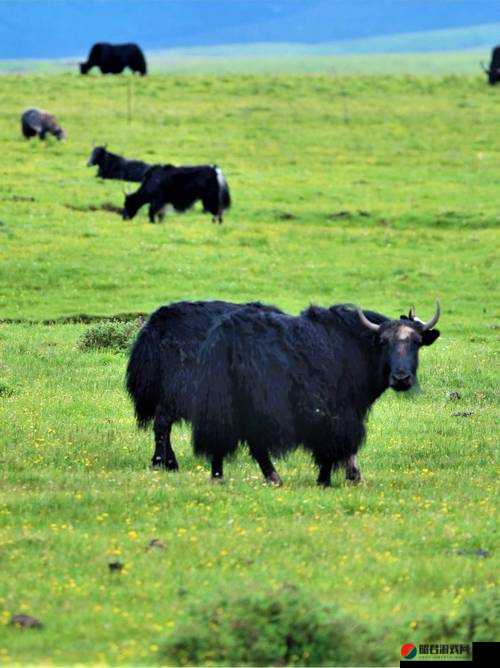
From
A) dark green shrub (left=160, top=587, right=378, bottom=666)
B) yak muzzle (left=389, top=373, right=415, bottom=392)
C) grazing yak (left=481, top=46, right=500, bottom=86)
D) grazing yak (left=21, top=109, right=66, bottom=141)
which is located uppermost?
grazing yak (left=481, top=46, right=500, bottom=86)

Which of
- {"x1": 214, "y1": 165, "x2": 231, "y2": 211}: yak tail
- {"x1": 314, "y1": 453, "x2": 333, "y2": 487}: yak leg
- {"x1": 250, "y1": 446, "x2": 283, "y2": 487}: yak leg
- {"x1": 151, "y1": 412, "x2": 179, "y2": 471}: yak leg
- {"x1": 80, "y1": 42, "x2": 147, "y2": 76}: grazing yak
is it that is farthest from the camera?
{"x1": 80, "y1": 42, "x2": 147, "y2": 76}: grazing yak

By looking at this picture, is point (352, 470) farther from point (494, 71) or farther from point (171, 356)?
point (494, 71)

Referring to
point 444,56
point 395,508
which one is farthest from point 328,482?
point 444,56

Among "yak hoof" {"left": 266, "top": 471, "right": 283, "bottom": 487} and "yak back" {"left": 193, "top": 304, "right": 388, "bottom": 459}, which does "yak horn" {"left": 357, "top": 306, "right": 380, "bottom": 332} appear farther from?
"yak hoof" {"left": 266, "top": 471, "right": 283, "bottom": 487}

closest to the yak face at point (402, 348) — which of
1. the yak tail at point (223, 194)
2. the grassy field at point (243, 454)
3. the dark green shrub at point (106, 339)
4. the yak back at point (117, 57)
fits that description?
the grassy field at point (243, 454)

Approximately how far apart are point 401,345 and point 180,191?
21946mm

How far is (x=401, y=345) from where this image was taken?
13641mm

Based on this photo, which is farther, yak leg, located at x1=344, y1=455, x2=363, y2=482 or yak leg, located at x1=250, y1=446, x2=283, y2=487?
yak leg, located at x1=344, y1=455, x2=363, y2=482

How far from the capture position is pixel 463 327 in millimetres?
24641

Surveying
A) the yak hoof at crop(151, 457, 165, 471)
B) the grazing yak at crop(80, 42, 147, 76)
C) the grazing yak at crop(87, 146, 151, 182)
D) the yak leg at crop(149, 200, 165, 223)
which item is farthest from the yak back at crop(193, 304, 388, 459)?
the grazing yak at crop(80, 42, 147, 76)

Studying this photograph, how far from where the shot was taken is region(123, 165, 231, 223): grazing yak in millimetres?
34000

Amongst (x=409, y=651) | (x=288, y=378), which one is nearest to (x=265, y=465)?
(x=288, y=378)

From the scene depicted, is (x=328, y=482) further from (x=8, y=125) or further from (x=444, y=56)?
(x=444, y=56)

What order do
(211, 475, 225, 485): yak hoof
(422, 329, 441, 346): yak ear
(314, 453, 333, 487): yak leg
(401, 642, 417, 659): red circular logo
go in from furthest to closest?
(422, 329, 441, 346): yak ear < (314, 453, 333, 487): yak leg < (211, 475, 225, 485): yak hoof < (401, 642, 417, 659): red circular logo
